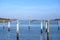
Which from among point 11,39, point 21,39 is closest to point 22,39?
point 21,39

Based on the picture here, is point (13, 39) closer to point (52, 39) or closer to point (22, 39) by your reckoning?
point (22, 39)

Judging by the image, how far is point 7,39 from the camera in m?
38.6

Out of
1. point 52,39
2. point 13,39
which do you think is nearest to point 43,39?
point 52,39

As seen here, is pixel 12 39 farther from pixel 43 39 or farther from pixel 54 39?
pixel 54 39

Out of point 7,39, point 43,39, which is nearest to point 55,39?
point 43,39

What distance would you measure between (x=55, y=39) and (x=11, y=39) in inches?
374

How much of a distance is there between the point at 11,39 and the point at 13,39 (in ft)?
1.46

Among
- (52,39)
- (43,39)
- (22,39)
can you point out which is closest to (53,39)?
(52,39)

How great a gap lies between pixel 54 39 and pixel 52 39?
429 millimetres

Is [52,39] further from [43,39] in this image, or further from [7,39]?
[7,39]

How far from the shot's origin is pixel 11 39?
3784 cm

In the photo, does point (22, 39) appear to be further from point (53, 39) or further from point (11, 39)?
point (53, 39)

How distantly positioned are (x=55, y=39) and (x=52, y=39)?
65cm

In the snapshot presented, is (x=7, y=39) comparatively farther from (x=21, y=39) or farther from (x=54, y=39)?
(x=54, y=39)
